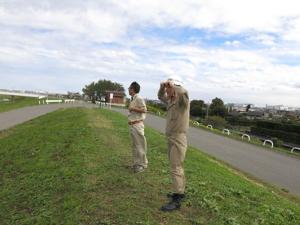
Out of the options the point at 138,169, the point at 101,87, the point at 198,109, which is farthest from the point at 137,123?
the point at 101,87

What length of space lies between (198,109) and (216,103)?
4.19 m

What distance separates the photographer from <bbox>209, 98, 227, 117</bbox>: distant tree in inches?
3452

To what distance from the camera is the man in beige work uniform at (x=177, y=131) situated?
6434 millimetres

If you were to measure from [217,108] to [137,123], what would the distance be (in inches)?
3159

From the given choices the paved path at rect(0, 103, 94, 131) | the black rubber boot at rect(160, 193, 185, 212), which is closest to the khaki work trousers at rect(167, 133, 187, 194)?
the black rubber boot at rect(160, 193, 185, 212)

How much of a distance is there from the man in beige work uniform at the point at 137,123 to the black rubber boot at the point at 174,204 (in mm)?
2535

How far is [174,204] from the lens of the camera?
6562 millimetres

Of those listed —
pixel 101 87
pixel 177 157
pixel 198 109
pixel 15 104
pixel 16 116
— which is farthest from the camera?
pixel 101 87

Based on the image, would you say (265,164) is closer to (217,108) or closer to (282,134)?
(282,134)

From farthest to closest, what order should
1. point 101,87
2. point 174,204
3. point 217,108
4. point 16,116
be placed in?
point 101,87
point 217,108
point 16,116
point 174,204

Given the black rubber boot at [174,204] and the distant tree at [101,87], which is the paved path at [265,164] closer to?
the black rubber boot at [174,204]

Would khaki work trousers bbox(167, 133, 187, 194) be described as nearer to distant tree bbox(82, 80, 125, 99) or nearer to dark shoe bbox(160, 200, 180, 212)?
dark shoe bbox(160, 200, 180, 212)

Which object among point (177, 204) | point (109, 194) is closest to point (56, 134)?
point (109, 194)

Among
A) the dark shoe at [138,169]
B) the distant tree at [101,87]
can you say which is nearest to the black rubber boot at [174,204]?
the dark shoe at [138,169]
